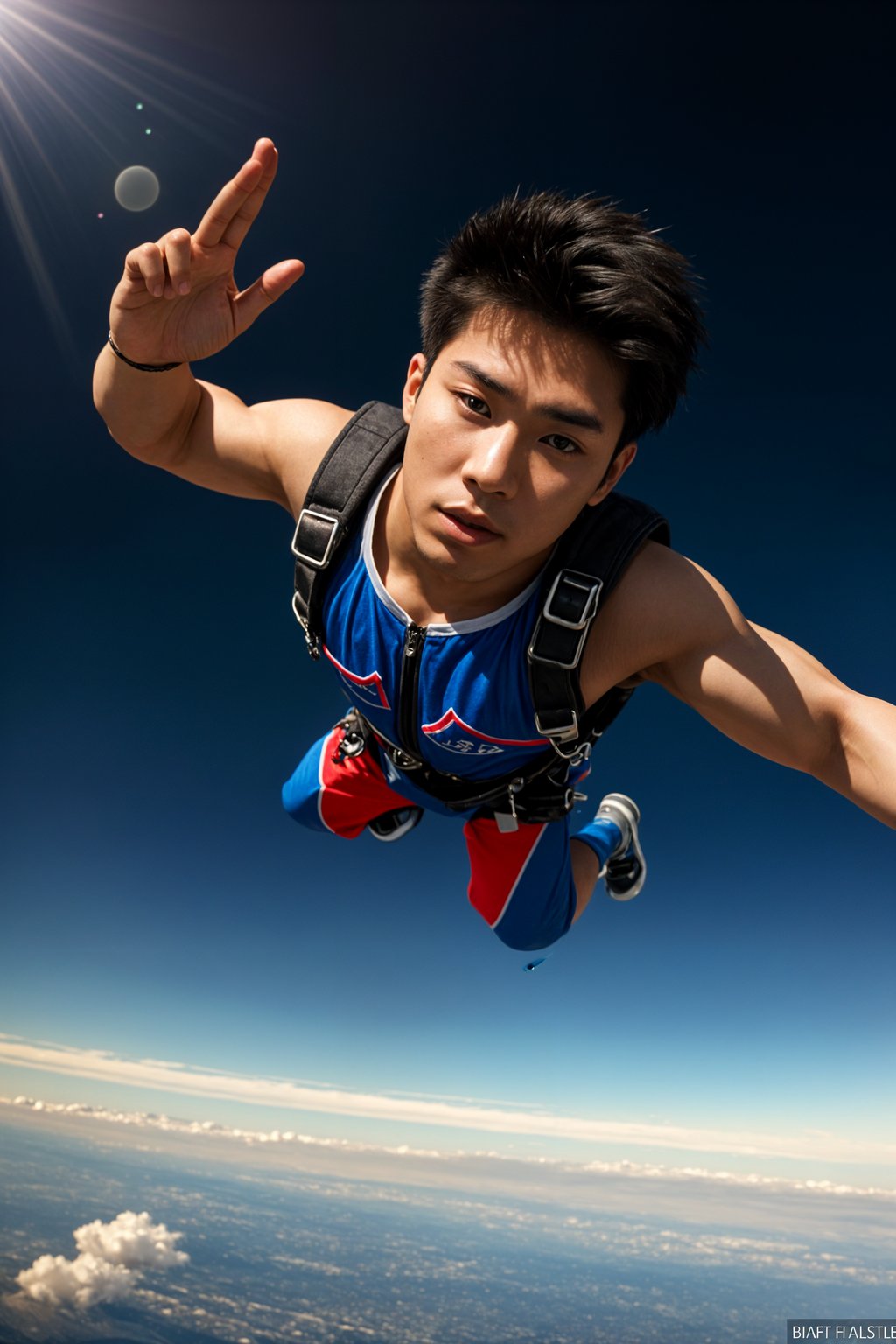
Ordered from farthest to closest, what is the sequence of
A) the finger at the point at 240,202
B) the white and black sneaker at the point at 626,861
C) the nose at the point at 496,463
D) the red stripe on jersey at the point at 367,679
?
the white and black sneaker at the point at 626,861
the red stripe on jersey at the point at 367,679
the nose at the point at 496,463
the finger at the point at 240,202

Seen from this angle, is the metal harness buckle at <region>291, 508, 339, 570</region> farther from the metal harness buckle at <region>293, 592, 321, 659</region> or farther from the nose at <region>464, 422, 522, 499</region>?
the nose at <region>464, 422, 522, 499</region>

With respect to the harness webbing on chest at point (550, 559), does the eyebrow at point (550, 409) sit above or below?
above

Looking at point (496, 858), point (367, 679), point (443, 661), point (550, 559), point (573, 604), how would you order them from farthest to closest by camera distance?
point (496, 858)
point (367, 679)
point (443, 661)
point (550, 559)
point (573, 604)

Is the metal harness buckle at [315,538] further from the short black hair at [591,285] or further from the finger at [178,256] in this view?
the finger at [178,256]

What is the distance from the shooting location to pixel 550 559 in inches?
129

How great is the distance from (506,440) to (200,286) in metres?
1.26

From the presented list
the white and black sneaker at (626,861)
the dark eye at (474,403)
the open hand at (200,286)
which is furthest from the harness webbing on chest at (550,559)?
the white and black sneaker at (626,861)

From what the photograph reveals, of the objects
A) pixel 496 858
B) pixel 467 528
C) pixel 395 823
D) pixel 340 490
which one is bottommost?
pixel 496 858

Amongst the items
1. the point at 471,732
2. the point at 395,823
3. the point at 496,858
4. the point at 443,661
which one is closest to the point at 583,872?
the point at 496,858

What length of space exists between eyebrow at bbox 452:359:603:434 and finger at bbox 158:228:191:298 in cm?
99

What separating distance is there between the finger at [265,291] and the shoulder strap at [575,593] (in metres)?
1.38

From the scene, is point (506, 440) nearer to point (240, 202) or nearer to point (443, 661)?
point (443, 661)

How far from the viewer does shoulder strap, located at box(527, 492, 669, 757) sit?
3100 millimetres

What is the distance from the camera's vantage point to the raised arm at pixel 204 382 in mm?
2709
